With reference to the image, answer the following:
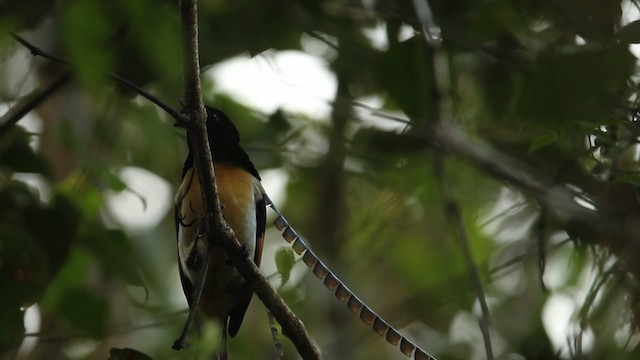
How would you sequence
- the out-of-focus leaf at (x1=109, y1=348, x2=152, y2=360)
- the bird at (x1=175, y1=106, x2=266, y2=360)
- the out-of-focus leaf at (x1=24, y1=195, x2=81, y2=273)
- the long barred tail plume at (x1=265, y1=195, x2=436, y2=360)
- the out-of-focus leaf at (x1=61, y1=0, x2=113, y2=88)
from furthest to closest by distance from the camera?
1. the bird at (x1=175, y1=106, x2=266, y2=360)
2. the out-of-focus leaf at (x1=24, y1=195, x2=81, y2=273)
3. the out-of-focus leaf at (x1=61, y1=0, x2=113, y2=88)
4. the out-of-focus leaf at (x1=109, y1=348, x2=152, y2=360)
5. the long barred tail plume at (x1=265, y1=195, x2=436, y2=360)

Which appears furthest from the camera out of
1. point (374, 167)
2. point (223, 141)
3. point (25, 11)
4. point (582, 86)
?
point (374, 167)

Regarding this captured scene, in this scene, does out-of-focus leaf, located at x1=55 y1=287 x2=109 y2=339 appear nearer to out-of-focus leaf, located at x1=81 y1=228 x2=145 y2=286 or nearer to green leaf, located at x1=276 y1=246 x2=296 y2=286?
out-of-focus leaf, located at x1=81 y1=228 x2=145 y2=286

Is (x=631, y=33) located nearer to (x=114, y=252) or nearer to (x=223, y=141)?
(x=223, y=141)

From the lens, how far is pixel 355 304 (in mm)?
2654

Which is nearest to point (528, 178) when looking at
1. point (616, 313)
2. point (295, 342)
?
point (616, 313)

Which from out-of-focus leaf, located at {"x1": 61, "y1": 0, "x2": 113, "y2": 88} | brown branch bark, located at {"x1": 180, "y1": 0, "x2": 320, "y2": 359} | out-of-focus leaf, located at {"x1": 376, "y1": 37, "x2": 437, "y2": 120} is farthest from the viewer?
out-of-focus leaf, located at {"x1": 376, "y1": 37, "x2": 437, "y2": 120}

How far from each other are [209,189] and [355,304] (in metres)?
0.49

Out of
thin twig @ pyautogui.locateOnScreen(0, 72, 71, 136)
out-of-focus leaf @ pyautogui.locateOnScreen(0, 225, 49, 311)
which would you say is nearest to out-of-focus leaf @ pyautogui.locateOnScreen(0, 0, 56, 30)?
thin twig @ pyautogui.locateOnScreen(0, 72, 71, 136)

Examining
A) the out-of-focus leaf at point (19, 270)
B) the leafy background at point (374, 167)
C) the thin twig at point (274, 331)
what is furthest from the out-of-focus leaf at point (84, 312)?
the thin twig at point (274, 331)

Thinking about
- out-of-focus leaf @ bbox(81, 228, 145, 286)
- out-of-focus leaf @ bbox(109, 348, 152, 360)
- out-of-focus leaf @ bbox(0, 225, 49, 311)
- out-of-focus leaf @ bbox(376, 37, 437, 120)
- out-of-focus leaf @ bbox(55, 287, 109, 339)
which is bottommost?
out-of-focus leaf @ bbox(109, 348, 152, 360)

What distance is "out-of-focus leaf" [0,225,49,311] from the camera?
3162 mm

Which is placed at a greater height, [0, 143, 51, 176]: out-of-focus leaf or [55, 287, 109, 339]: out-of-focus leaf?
[0, 143, 51, 176]: out-of-focus leaf

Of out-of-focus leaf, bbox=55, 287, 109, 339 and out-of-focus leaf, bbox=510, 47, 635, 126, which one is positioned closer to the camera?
out-of-focus leaf, bbox=510, 47, 635, 126

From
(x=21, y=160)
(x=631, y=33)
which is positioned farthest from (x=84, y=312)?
(x=631, y=33)
